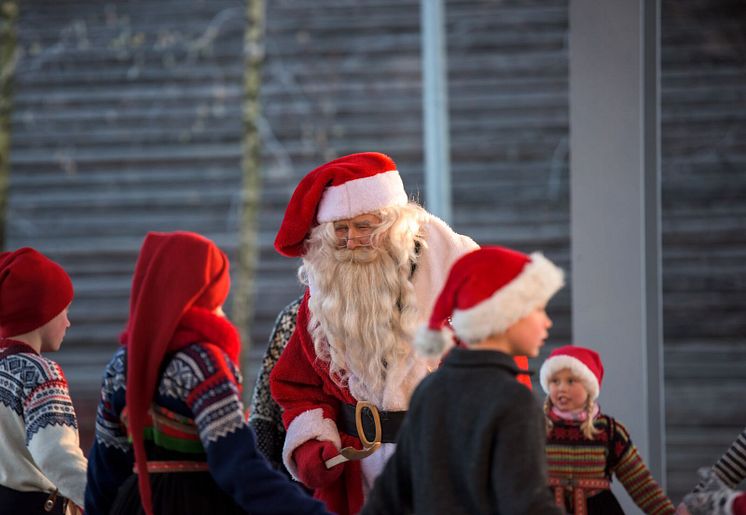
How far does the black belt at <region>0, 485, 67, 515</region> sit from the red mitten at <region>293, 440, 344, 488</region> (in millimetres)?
728

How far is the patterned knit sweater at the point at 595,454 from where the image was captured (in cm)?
306

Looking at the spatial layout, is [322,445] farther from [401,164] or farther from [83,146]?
[83,146]

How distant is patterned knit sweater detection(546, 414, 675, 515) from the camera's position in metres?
3.06

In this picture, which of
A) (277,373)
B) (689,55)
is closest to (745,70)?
(689,55)

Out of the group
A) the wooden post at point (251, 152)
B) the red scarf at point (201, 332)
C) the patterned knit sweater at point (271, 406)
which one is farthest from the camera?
the wooden post at point (251, 152)

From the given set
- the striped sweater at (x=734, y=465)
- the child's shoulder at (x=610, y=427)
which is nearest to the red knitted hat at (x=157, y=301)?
the child's shoulder at (x=610, y=427)

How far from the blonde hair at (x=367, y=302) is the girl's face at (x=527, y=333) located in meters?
0.83

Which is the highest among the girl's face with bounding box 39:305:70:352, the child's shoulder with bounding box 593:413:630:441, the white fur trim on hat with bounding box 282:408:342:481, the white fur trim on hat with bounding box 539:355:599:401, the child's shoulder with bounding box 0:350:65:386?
the girl's face with bounding box 39:305:70:352

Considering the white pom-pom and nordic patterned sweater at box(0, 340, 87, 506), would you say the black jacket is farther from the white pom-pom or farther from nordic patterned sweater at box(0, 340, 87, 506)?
nordic patterned sweater at box(0, 340, 87, 506)

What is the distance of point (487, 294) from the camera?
84.3 inches

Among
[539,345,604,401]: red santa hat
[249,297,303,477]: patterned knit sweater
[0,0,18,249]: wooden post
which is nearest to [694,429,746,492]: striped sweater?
[539,345,604,401]: red santa hat

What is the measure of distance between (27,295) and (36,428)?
42cm

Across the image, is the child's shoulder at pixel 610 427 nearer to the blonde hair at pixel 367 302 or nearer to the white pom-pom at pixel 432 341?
the blonde hair at pixel 367 302

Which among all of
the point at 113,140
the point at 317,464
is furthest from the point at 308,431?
the point at 113,140
